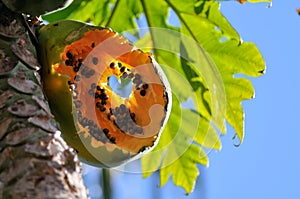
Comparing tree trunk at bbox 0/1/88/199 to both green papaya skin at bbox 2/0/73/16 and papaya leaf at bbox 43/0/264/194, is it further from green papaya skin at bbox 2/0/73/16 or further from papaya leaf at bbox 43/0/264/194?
papaya leaf at bbox 43/0/264/194

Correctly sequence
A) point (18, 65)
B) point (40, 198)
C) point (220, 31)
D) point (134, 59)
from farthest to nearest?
point (220, 31)
point (134, 59)
point (18, 65)
point (40, 198)

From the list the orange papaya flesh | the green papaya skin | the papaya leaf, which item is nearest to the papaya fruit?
the orange papaya flesh

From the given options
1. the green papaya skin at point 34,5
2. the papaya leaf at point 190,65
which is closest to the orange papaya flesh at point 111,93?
the green papaya skin at point 34,5

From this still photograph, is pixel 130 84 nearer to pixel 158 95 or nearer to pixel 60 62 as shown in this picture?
pixel 158 95

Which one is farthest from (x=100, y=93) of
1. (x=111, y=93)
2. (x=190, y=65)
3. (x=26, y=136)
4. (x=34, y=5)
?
(x=190, y=65)

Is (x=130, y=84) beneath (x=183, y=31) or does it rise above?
above

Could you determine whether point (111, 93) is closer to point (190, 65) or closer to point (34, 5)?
point (34, 5)

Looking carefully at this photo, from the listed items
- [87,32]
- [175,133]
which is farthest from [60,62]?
[175,133]
